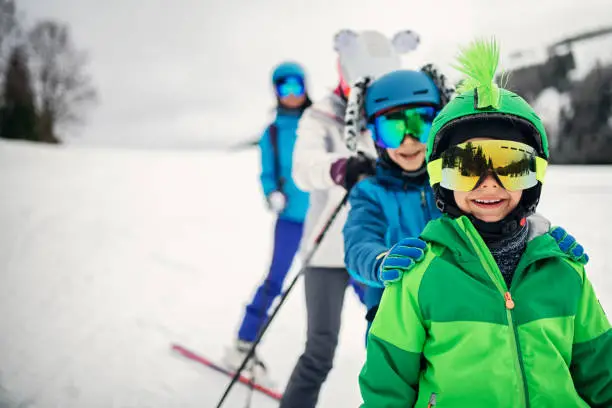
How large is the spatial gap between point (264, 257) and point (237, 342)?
3780 mm

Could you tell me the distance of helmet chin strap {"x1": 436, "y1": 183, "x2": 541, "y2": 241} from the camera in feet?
4.43

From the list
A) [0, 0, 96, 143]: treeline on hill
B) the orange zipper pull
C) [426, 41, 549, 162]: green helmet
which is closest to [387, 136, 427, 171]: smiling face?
[426, 41, 549, 162]: green helmet

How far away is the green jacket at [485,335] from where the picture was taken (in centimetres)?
118

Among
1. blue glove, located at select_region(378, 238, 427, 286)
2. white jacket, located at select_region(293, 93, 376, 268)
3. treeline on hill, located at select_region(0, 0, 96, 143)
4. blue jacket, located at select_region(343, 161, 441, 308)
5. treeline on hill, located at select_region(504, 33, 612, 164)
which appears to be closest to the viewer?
blue glove, located at select_region(378, 238, 427, 286)

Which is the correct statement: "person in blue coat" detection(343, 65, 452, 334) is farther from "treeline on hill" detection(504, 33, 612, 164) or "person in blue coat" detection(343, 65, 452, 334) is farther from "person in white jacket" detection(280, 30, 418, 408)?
"treeline on hill" detection(504, 33, 612, 164)

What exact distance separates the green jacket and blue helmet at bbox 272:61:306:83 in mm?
3040

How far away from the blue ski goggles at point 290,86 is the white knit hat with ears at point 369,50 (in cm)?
Answer: 128

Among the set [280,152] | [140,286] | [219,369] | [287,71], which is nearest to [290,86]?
[287,71]

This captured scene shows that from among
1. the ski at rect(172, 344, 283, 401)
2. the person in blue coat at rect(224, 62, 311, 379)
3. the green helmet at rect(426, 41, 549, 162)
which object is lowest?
the ski at rect(172, 344, 283, 401)

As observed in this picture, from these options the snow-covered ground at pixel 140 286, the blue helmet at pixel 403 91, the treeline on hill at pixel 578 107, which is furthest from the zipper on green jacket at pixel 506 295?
the treeline on hill at pixel 578 107

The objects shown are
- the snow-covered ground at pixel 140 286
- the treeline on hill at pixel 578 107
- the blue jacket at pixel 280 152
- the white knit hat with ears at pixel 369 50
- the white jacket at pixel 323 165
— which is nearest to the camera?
the white jacket at pixel 323 165

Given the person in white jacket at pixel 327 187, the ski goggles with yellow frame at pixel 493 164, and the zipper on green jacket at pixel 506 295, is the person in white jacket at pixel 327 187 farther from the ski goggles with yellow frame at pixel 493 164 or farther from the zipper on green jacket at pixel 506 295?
the zipper on green jacket at pixel 506 295

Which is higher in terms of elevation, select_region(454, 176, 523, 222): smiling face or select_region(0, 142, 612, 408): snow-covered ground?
select_region(454, 176, 523, 222): smiling face

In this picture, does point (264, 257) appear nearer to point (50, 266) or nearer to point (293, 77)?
Answer: point (50, 266)
